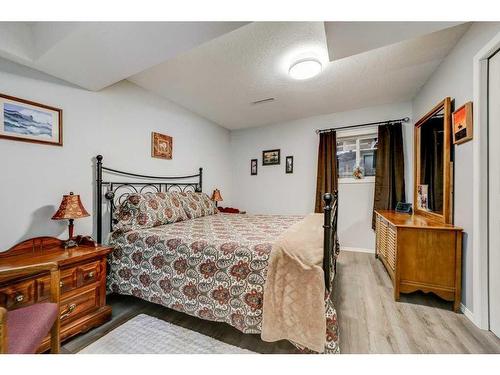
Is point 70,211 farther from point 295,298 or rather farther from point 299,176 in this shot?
point 299,176

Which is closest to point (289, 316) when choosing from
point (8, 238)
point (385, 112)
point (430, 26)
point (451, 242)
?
point (451, 242)

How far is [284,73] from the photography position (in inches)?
91.9

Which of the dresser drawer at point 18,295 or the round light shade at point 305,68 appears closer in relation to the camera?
the dresser drawer at point 18,295

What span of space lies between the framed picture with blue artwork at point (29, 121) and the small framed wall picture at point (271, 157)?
10.2 ft

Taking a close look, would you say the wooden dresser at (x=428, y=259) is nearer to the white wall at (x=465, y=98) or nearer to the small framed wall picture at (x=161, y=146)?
the white wall at (x=465, y=98)

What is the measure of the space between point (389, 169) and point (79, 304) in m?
3.97

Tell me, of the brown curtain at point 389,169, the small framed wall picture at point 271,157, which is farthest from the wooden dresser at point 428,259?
the small framed wall picture at point 271,157

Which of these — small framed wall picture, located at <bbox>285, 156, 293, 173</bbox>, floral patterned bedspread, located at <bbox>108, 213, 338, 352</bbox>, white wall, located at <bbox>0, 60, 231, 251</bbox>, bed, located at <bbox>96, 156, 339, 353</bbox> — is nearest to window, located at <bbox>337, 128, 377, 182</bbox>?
small framed wall picture, located at <bbox>285, 156, 293, 173</bbox>

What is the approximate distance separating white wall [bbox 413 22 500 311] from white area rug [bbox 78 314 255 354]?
1974 mm

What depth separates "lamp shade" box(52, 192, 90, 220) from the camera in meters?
1.70

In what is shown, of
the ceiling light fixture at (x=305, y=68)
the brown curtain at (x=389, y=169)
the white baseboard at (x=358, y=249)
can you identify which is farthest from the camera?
the white baseboard at (x=358, y=249)

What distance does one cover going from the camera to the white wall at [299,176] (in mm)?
3461

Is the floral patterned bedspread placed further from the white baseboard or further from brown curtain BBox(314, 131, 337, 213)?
the white baseboard
